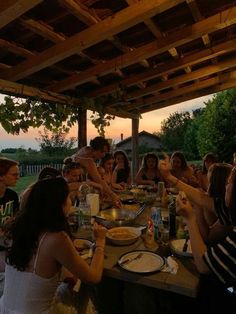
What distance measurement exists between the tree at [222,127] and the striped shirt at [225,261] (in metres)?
6.69

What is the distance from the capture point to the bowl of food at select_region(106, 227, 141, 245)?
5.93 ft

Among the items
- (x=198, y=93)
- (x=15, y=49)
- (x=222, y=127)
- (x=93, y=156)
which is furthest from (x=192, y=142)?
(x=15, y=49)

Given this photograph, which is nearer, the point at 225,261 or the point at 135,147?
the point at 225,261

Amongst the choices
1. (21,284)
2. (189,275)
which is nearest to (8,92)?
(21,284)

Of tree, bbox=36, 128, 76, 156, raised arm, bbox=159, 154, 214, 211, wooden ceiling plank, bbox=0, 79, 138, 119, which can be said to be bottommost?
raised arm, bbox=159, 154, 214, 211

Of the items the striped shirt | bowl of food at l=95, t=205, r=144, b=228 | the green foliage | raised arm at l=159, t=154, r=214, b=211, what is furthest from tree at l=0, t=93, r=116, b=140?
the striped shirt

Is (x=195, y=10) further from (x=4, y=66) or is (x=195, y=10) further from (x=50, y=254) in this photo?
(x=50, y=254)

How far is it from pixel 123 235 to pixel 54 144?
10.8 ft

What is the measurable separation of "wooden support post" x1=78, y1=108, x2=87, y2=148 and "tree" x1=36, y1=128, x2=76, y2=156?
0.56 m

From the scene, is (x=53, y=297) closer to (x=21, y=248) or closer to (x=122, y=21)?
(x=21, y=248)

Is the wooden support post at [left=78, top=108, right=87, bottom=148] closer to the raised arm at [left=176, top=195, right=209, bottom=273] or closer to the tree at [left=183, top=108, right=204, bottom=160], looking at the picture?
the raised arm at [left=176, top=195, right=209, bottom=273]

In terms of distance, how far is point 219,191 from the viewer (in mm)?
2062

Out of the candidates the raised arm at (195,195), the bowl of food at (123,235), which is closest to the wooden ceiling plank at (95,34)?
the raised arm at (195,195)

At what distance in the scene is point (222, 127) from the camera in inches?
300
